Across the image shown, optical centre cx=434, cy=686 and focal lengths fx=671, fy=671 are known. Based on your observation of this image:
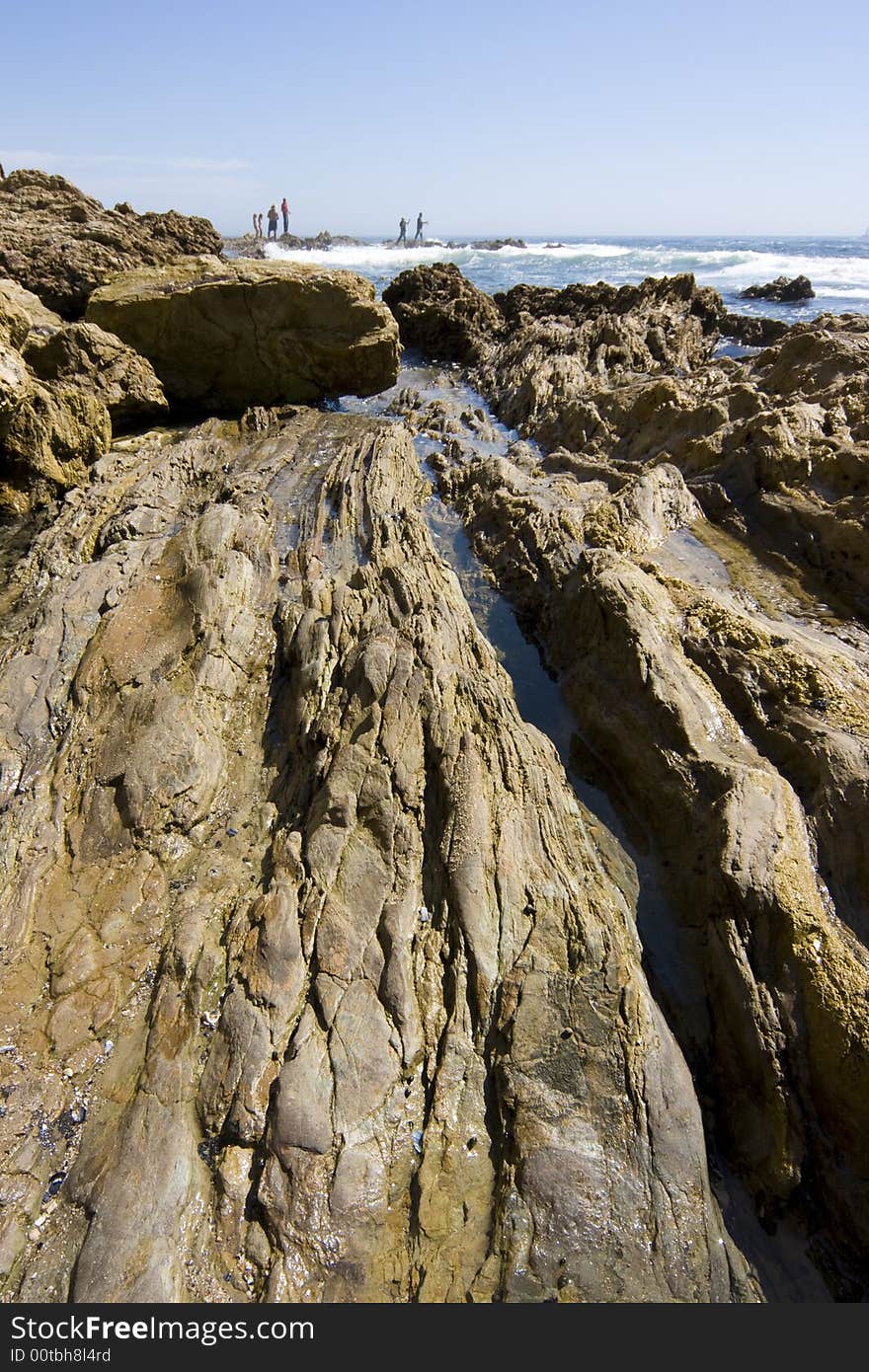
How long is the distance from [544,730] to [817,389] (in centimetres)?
1058

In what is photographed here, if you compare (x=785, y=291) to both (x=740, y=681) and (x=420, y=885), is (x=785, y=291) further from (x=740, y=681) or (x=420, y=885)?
(x=420, y=885)

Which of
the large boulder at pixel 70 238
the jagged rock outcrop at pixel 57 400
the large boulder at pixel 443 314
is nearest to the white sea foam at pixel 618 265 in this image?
the large boulder at pixel 443 314

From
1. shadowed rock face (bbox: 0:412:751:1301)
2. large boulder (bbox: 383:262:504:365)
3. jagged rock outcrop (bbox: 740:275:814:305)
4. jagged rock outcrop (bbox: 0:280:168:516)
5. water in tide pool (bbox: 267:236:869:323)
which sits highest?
water in tide pool (bbox: 267:236:869:323)

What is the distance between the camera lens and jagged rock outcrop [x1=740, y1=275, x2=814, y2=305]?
1314 inches

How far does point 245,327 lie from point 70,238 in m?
6.68

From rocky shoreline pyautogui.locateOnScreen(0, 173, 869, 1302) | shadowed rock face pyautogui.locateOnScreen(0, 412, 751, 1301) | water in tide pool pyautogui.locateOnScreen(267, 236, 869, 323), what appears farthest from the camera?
water in tide pool pyautogui.locateOnScreen(267, 236, 869, 323)

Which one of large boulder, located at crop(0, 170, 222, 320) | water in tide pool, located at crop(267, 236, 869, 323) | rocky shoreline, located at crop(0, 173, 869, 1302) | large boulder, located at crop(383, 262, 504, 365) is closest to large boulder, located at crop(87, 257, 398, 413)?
large boulder, located at crop(0, 170, 222, 320)

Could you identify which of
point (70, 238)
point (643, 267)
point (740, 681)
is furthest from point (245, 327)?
point (643, 267)

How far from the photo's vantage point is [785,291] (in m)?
33.6

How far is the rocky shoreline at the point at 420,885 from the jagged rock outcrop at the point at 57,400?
0.09m

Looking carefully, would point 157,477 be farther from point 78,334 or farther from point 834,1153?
point 834,1153

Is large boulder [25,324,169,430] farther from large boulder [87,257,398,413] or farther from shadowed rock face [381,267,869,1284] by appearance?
shadowed rock face [381,267,869,1284]

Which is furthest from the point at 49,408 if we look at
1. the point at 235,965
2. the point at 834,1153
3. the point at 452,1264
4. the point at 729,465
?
the point at 834,1153

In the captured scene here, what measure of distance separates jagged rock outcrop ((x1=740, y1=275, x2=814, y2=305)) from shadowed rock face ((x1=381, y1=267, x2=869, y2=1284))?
76.6 ft
